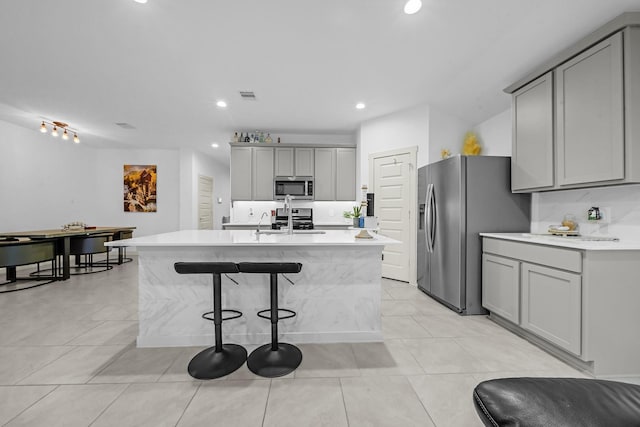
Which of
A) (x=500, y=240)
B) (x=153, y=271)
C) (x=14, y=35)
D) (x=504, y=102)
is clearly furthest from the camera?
(x=504, y=102)

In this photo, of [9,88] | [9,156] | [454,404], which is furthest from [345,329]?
[9,156]

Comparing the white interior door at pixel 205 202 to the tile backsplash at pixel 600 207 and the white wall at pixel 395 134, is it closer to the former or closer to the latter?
the white wall at pixel 395 134

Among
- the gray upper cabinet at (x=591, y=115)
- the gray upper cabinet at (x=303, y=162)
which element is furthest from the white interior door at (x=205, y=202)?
the gray upper cabinet at (x=591, y=115)

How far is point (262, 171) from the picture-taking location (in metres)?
5.36

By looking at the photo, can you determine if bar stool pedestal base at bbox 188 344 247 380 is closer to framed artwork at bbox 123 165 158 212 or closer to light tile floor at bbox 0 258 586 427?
light tile floor at bbox 0 258 586 427

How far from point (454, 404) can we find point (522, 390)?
89 centimetres

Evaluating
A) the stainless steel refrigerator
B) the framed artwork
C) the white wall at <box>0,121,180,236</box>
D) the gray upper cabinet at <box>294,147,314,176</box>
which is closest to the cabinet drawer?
the stainless steel refrigerator

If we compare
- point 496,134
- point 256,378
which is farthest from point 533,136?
point 256,378

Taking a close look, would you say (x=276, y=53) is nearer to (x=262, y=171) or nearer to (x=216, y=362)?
(x=262, y=171)

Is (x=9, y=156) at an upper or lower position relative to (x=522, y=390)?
upper

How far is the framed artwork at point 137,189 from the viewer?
7.09m

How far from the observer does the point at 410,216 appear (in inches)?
168

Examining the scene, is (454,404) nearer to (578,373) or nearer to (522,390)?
(522,390)

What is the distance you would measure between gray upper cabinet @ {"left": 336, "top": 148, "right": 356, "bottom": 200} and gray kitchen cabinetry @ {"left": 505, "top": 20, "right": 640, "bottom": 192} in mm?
2874
